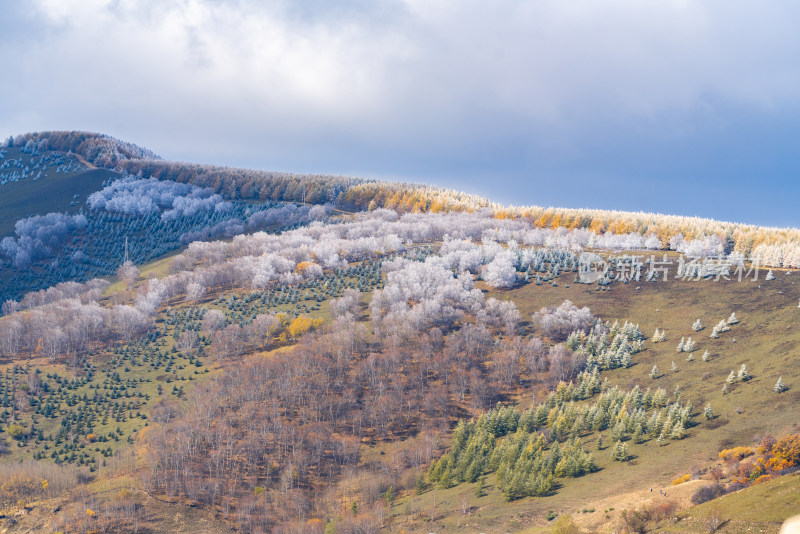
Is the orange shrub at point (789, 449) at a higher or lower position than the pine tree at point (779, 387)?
lower

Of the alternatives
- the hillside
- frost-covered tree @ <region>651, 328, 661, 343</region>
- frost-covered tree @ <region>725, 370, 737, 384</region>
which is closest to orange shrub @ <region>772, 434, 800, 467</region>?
the hillside

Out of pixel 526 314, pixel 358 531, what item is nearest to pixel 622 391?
pixel 526 314

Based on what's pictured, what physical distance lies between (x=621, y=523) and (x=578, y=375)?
235ft

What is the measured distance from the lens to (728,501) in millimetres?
77500

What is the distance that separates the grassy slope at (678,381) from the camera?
9944 cm

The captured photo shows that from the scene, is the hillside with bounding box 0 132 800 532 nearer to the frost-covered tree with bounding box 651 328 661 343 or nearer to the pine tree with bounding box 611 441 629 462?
the pine tree with bounding box 611 441 629 462

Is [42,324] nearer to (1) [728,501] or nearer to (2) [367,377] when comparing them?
(2) [367,377]

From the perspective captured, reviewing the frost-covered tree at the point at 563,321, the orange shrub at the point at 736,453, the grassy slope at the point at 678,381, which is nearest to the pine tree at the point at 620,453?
the grassy slope at the point at 678,381

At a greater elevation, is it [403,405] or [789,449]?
[789,449]

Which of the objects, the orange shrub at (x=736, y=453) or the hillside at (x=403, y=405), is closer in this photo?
the orange shrub at (x=736, y=453)

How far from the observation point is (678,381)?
13912 cm

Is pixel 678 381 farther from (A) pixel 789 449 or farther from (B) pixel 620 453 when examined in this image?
(A) pixel 789 449

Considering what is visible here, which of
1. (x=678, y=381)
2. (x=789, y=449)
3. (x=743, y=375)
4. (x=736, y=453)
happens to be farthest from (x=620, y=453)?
(x=743, y=375)

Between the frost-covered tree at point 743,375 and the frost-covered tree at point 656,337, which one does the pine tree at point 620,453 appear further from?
the frost-covered tree at point 656,337
